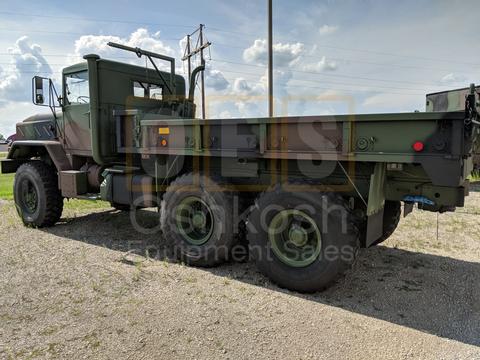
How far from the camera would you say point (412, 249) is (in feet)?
17.7

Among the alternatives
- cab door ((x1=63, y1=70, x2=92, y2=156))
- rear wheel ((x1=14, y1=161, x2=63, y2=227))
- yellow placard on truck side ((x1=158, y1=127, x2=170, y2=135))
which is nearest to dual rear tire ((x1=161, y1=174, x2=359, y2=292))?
yellow placard on truck side ((x1=158, y1=127, x2=170, y2=135))

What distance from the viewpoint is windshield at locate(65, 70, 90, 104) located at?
6066mm

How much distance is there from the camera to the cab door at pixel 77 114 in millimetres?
6141

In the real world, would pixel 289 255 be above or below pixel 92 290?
above

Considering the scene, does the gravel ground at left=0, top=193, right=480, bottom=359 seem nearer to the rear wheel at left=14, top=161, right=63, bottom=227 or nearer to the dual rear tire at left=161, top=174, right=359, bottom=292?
the dual rear tire at left=161, top=174, right=359, bottom=292

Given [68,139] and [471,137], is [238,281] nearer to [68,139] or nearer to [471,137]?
[471,137]

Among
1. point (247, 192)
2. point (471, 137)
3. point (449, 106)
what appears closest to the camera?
point (471, 137)

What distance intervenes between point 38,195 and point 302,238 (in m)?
4.86

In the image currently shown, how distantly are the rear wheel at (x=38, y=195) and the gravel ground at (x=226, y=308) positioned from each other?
112 cm

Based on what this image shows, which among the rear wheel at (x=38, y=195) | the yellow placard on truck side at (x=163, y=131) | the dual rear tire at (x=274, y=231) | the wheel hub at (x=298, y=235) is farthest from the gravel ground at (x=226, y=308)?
the yellow placard on truck side at (x=163, y=131)

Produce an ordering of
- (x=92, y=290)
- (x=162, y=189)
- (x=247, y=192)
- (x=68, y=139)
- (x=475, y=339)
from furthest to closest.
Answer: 1. (x=68, y=139)
2. (x=162, y=189)
3. (x=247, y=192)
4. (x=92, y=290)
5. (x=475, y=339)

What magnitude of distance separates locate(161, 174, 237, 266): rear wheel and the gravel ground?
239 mm

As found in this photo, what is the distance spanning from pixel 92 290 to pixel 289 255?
2.06 m

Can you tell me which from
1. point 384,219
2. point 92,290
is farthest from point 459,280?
point 92,290
